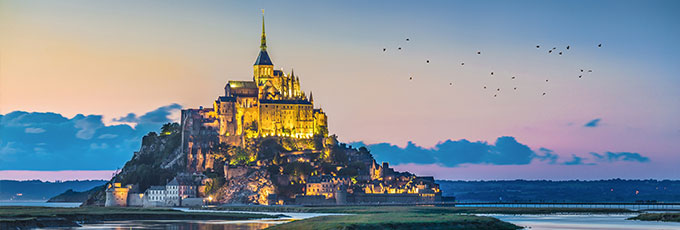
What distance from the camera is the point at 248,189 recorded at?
154500 mm

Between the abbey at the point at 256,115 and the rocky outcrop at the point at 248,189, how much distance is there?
1823cm

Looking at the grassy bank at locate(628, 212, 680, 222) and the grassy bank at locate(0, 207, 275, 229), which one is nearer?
the grassy bank at locate(0, 207, 275, 229)

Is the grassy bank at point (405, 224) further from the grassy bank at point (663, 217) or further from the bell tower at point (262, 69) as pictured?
the bell tower at point (262, 69)

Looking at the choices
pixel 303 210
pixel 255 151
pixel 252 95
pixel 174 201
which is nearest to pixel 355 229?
pixel 303 210

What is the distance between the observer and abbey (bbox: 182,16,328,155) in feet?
584

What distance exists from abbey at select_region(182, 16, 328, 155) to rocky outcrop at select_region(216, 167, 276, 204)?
59.8 feet

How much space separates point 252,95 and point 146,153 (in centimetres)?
2555

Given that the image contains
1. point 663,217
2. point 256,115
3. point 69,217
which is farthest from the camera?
point 256,115

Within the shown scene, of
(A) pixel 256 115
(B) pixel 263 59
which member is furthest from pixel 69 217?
(B) pixel 263 59

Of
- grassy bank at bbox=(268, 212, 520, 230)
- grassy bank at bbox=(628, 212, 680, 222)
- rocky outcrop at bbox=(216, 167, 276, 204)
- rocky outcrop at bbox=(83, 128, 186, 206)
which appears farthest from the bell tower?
grassy bank at bbox=(268, 212, 520, 230)

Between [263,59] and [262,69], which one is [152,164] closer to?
[262,69]

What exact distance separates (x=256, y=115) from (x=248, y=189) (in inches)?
1173

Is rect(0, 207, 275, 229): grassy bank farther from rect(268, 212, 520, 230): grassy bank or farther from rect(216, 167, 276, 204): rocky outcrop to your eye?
rect(216, 167, 276, 204): rocky outcrop

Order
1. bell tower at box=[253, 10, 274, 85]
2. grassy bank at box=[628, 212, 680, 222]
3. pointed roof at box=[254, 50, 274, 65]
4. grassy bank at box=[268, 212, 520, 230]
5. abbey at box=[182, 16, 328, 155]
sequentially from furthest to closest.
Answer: pointed roof at box=[254, 50, 274, 65] → bell tower at box=[253, 10, 274, 85] → abbey at box=[182, 16, 328, 155] → grassy bank at box=[628, 212, 680, 222] → grassy bank at box=[268, 212, 520, 230]
